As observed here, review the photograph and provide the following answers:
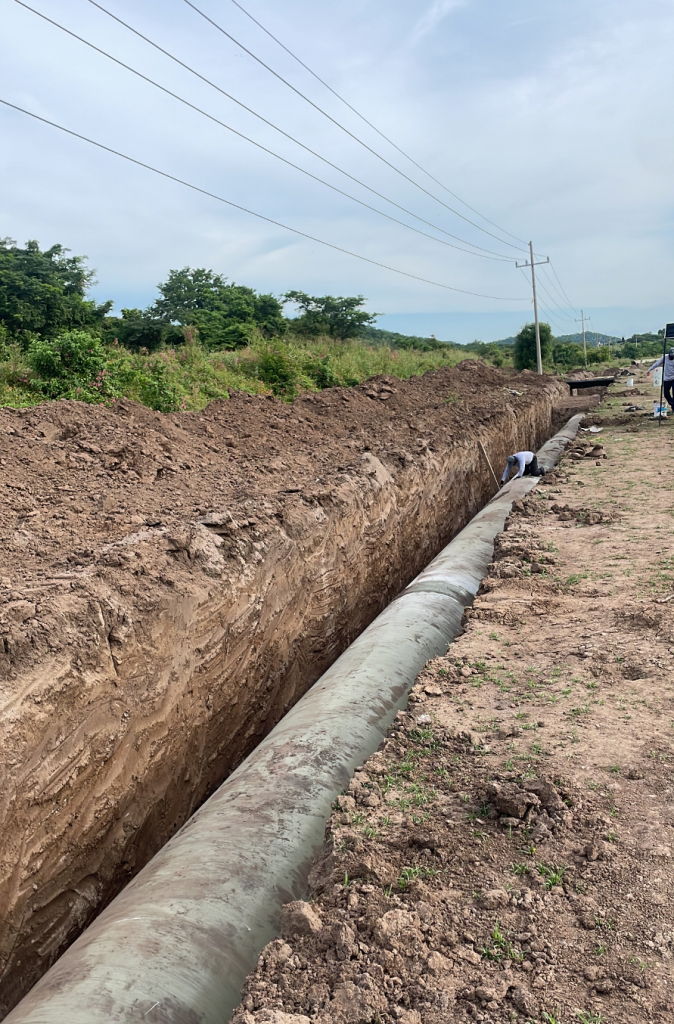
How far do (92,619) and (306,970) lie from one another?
8.21 feet

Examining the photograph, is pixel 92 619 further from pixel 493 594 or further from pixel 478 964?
pixel 493 594

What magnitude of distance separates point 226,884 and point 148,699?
1730mm

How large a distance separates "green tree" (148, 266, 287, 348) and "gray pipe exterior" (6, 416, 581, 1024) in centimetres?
2229

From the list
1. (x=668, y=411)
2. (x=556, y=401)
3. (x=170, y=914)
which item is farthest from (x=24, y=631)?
(x=556, y=401)

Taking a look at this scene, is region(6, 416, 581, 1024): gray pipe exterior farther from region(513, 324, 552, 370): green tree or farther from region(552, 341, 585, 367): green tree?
region(552, 341, 585, 367): green tree

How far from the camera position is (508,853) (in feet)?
8.67

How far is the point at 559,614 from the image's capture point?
201 inches

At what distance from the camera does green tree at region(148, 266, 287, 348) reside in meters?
26.4

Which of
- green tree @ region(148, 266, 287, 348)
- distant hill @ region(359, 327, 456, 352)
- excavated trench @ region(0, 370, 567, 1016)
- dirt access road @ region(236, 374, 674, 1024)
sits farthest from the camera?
distant hill @ region(359, 327, 456, 352)

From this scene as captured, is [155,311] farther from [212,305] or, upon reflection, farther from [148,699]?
[148,699]

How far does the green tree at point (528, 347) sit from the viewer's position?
4194 cm

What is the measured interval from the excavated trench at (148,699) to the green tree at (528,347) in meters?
38.4

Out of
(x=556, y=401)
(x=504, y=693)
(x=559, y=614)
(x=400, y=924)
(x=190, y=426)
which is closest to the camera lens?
(x=400, y=924)

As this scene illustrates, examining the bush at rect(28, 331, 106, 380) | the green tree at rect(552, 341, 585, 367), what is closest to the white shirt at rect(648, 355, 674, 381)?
the bush at rect(28, 331, 106, 380)
